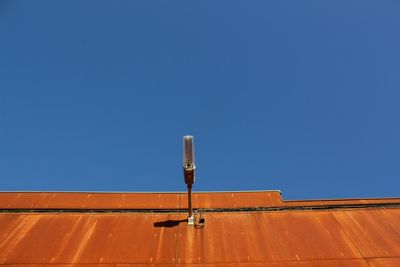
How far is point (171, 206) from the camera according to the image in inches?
288

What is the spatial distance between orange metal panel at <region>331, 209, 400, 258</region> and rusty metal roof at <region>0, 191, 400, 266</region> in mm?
16

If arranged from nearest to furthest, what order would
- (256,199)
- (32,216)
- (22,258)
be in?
(22,258)
(32,216)
(256,199)

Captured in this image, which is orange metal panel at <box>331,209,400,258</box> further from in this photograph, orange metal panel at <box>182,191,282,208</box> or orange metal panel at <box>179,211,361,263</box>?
orange metal panel at <box>182,191,282,208</box>

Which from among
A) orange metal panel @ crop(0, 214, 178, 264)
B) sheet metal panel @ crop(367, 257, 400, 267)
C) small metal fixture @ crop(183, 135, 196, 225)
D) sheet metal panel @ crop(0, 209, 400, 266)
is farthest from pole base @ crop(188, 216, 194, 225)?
sheet metal panel @ crop(367, 257, 400, 267)

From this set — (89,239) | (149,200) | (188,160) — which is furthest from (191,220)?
(89,239)

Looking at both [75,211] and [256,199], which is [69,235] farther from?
[256,199]

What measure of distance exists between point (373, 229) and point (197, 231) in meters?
3.07

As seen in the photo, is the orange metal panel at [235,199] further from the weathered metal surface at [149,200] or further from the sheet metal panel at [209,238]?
the sheet metal panel at [209,238]

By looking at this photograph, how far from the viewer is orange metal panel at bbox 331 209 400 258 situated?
19.8ft

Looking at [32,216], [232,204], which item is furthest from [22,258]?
[232,204]

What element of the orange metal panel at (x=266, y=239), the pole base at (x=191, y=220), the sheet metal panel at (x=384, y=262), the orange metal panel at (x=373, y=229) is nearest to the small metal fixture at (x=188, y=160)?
the pole base at (x=191, y=220)

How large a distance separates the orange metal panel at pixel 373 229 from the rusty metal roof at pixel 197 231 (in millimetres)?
16

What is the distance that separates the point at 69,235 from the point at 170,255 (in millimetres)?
1845

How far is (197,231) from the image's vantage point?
651cm
